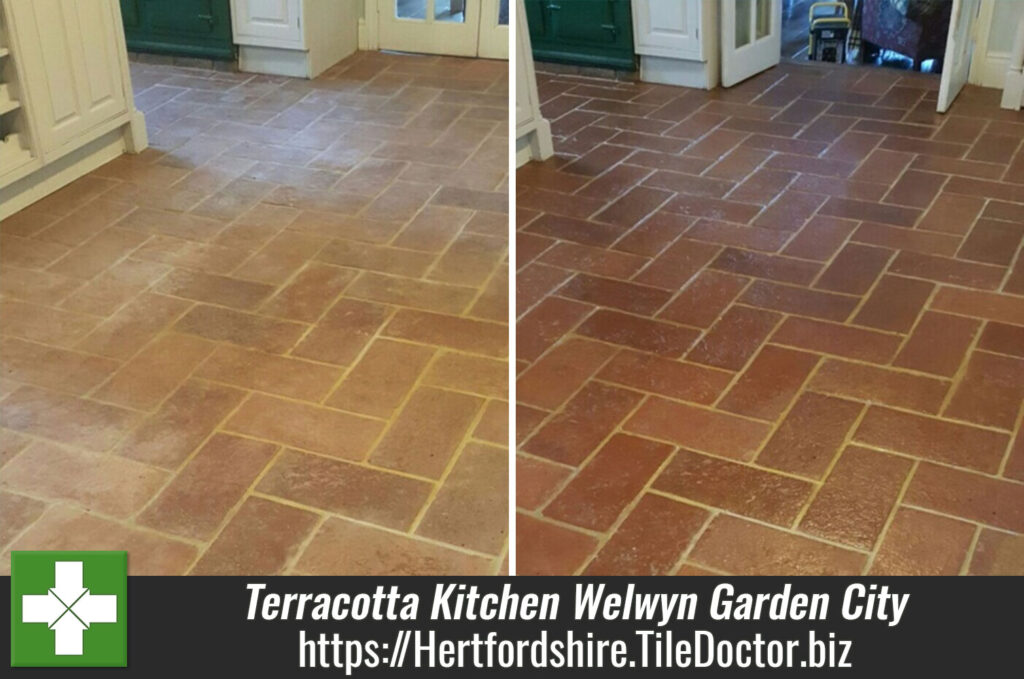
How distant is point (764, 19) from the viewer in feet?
15.7

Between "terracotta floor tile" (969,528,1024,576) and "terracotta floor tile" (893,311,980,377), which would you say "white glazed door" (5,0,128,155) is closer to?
"terracotta floor tile" (893,311,980,377)

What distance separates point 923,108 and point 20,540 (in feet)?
11.9

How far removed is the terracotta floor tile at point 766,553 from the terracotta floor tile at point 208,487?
88cm

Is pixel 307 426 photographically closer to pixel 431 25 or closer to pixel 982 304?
pixel 982 304

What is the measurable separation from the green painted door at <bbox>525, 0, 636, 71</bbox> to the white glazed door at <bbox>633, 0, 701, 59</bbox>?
0.17 feet

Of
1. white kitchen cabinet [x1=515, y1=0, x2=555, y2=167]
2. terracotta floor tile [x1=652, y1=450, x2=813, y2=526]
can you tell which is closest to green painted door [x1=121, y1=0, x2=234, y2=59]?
white kitchen cabinet [x1=515, y1=0, x2=555, y2=167]

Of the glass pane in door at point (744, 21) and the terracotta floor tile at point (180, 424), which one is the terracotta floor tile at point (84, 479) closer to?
the terracotta floor tile at point (180, 424)

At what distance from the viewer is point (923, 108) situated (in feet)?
13.8

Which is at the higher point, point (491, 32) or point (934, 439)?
point (491, 32)

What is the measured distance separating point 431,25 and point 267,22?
2.62 ft

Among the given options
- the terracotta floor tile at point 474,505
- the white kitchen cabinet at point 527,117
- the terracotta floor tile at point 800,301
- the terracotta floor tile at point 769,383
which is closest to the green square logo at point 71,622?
the terracotta floor tile at point 474,505

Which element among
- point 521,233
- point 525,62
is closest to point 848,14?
point 525,62

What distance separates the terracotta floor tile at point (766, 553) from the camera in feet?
6.10

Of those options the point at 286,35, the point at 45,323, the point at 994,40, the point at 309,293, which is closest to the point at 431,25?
the point at 286,35
